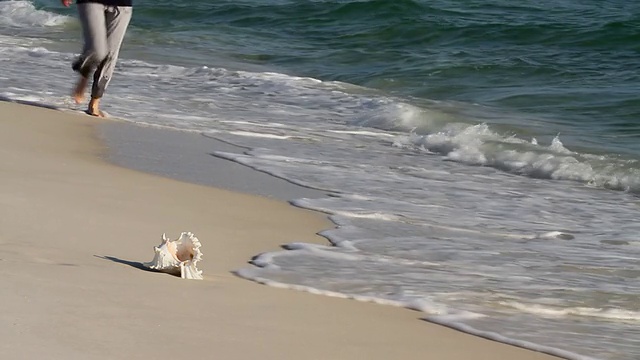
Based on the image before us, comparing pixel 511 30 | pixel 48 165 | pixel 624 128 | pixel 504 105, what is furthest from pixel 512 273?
pixel 511 30

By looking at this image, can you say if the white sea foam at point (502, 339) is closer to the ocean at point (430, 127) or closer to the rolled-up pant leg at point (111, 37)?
the ocean at point (430, 127)

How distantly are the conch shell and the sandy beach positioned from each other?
0.04 metres

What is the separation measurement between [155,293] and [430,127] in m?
5.99

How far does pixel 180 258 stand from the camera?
4.12m

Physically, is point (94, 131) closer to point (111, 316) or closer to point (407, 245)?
point (407, 245)

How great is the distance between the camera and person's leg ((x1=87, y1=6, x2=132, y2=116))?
813 cm

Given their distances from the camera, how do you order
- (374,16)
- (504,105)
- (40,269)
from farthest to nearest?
(374,16), (504,105), (40,269)

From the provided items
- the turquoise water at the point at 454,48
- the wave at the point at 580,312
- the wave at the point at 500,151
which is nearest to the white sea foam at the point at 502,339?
the wave at the point at 580,312

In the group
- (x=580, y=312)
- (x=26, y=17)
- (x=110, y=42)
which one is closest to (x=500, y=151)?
(x=110, y=42)

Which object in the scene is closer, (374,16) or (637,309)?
(637,309)

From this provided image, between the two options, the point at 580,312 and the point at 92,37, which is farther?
the point at 92,37

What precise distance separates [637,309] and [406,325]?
1.06 metres

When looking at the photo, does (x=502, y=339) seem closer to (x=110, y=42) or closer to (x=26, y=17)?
(x=110, y=42)

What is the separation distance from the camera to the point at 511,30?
52.3ft
